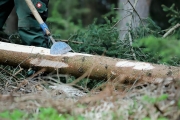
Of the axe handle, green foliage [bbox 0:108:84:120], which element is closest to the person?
the axe handle

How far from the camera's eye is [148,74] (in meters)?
4.12

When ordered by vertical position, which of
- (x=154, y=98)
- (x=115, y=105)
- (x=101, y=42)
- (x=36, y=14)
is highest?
(x=36, y=14)

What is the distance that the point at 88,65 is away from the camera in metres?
4.32

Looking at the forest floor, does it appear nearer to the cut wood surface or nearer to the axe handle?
the cut wood surface

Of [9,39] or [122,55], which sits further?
[9,39]

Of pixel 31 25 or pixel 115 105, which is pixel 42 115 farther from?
pixel 31 25

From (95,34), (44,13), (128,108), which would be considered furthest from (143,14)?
(128,108)

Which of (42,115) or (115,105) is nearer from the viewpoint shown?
(42,115)

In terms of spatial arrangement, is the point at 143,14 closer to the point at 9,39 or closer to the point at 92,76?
the point at 9,39

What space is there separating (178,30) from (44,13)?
2050 mm

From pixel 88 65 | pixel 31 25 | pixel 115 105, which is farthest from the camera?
pixel 31 25

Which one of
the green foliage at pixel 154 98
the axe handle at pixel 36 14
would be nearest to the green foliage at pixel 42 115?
the green foliage at pixel 154 98

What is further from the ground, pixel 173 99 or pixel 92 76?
pixel 173 99

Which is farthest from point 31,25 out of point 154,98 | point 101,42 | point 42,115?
point 154,98
